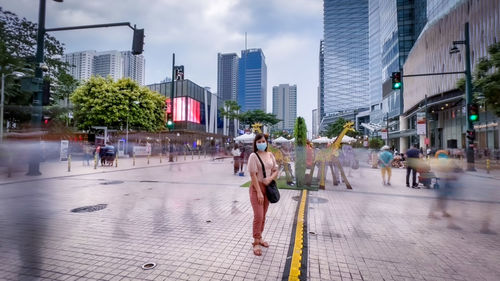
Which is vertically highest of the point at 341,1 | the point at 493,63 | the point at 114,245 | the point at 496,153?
the point at 341,1

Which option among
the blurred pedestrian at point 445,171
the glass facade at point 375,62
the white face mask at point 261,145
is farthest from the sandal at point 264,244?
the glass facade at point 375,62

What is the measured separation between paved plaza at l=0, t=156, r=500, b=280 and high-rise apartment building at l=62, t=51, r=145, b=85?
1422 centimetres

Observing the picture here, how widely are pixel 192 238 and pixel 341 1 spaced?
181016 millimetres

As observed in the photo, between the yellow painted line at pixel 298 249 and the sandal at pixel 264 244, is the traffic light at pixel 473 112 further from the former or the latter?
the sandal at pixel 264 244

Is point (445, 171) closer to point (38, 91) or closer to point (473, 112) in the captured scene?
point (473, 112)

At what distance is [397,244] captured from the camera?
4.08m

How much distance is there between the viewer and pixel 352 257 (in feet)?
11.8

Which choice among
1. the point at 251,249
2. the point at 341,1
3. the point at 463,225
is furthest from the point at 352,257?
the point at 341,1

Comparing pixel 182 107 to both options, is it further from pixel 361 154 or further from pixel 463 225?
pixel 463 225

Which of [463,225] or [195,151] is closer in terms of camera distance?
[463,225]

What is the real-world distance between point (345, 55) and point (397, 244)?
520ft

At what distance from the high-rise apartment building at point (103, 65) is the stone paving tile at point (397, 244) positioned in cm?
1803

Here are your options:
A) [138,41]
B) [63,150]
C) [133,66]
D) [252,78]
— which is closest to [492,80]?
[138,41]

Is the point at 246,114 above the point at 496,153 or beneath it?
above
